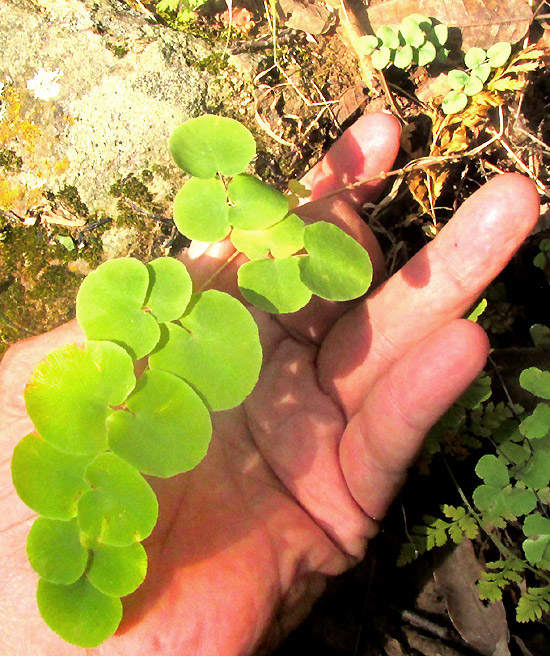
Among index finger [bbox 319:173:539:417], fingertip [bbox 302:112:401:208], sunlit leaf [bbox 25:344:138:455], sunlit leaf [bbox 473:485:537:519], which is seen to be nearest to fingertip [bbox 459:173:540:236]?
index finger [bbox 319:173:539:417]

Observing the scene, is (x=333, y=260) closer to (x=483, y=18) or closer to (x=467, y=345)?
(x=467, y=345)

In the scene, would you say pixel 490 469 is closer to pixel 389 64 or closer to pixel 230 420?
→ pixel 230 420

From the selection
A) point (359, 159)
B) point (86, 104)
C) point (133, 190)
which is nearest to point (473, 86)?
point (359, 159)

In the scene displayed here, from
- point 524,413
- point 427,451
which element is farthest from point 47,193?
point 524,413

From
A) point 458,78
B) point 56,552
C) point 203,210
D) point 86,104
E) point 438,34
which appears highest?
point 86,104

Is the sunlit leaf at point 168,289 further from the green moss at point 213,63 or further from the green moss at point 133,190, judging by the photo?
the green moss at point 213,63

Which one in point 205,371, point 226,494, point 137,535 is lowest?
point 226,494
